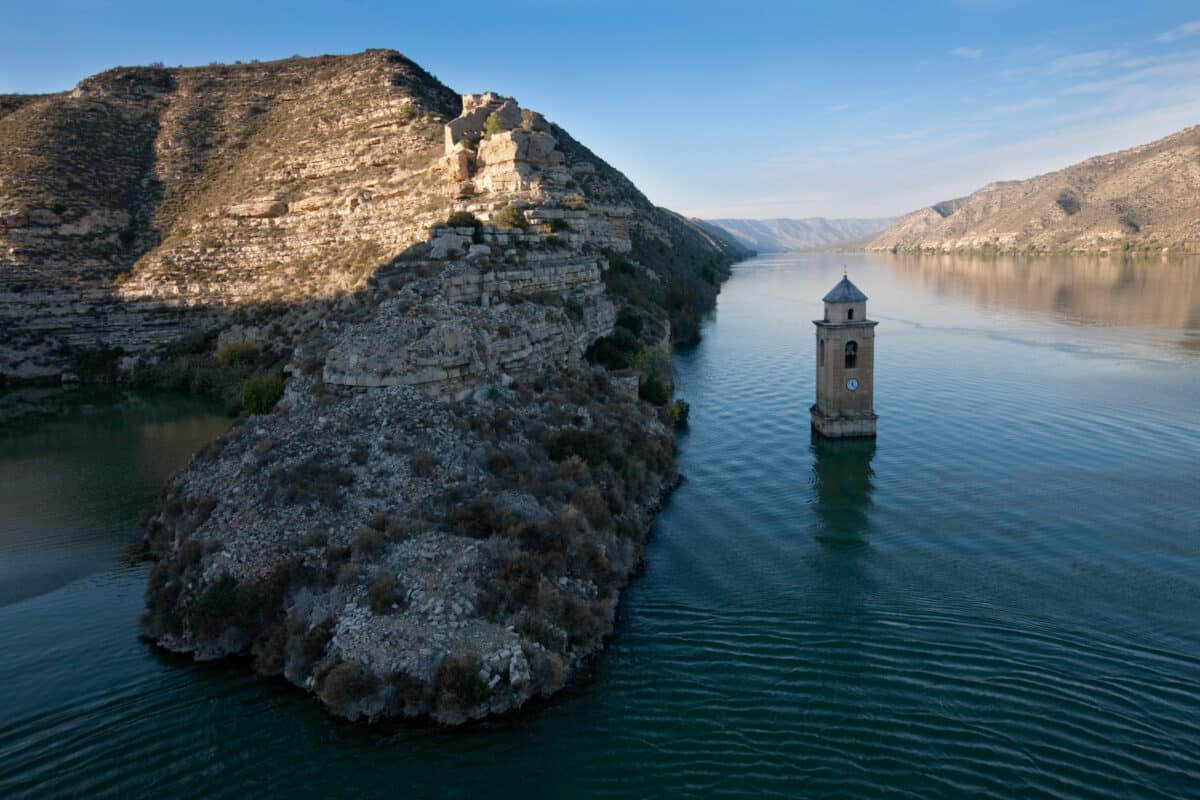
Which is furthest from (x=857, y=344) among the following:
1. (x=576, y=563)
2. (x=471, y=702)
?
(x=471, y=702)

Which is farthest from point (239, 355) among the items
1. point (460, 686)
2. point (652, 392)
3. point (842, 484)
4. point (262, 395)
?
point (460, 686)


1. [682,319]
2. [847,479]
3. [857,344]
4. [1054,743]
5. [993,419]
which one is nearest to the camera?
[1054,743]

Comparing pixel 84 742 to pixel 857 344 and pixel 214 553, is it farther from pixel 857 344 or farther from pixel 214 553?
pixel 857 344

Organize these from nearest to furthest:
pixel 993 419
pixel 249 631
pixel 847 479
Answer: pixel 249 631, pixel 847 479, pixel 993 419

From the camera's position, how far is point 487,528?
14391 mm

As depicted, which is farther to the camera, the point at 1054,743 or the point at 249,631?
the point at 249,631

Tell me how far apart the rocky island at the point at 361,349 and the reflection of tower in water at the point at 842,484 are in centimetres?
509

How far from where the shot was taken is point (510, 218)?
28250 millimetres

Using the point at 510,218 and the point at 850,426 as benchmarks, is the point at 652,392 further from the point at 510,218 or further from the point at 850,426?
the point at 510,218

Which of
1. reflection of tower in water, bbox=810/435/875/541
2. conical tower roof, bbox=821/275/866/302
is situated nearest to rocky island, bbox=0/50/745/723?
reflection of tower in water, bbox=810/435/875/541

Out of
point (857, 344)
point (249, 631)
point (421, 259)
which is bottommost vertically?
point (249, 631)

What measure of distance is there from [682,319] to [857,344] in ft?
88.7

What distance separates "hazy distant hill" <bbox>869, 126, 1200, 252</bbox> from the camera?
4373 inches

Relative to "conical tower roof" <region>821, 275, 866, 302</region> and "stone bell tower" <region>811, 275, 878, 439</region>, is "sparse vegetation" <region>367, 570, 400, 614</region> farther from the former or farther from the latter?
"conical tower roof" <region>821, 275, 866, 302</region>
